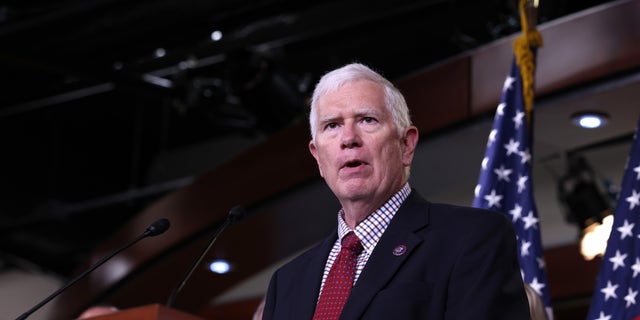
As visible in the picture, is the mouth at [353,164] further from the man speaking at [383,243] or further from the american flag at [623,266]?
the american flag at [623,266]

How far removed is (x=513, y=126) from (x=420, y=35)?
9.14 feet

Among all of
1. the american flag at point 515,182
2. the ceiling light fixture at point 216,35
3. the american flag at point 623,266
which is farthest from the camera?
the ceiling light fixture at point 216,35

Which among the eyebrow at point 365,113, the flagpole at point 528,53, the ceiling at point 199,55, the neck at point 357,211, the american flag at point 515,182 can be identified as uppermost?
the ceiling at point 199,55

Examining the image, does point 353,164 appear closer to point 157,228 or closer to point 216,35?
point 157,228

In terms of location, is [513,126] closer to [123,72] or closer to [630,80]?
[630,80]

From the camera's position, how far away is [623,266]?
358 cm

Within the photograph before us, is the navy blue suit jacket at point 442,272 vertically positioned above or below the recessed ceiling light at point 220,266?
below

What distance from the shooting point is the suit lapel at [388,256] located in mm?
1979

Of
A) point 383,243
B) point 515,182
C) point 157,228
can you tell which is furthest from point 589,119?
point 383,243

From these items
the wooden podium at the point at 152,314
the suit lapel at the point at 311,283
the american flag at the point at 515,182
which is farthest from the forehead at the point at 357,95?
the american flag at the point at 515,182

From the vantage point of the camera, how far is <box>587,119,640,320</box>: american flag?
11.6 ft

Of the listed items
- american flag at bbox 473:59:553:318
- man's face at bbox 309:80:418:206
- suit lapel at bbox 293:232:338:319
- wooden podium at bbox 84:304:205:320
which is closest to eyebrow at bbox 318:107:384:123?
man's face at bbox 309:80:418:206

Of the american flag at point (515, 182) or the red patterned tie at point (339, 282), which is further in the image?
the american flag at point (515, 182)

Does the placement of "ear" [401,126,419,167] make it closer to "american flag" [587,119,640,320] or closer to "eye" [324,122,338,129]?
"eye" [324,122,338,129]
